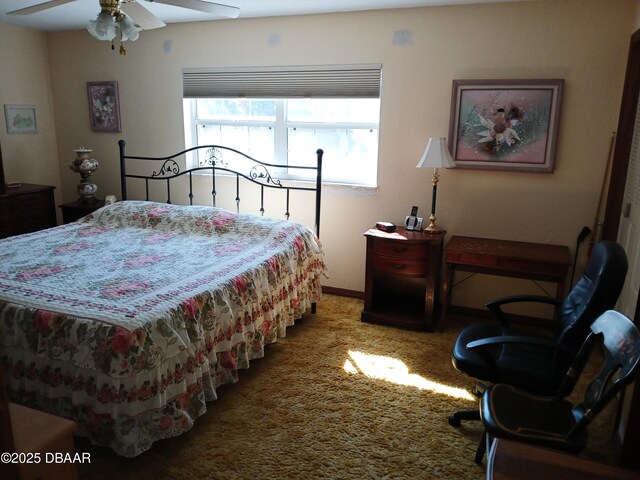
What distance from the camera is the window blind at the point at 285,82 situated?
Result: 3678mm

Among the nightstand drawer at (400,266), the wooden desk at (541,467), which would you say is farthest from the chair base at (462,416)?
the wooden desk at (541,467)

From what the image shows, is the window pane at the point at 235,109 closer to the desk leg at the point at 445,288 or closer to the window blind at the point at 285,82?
the window blind at the point at 285,82

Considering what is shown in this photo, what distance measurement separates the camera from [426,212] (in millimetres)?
3680

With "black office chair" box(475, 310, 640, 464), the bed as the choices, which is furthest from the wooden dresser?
"black office chair" box(475, 310, 640, 464)

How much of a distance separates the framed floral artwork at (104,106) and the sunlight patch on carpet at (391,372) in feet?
10.7

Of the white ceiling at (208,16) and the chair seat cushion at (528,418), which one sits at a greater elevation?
the white ceiling at (208,16)

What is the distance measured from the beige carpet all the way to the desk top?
2.12 ft

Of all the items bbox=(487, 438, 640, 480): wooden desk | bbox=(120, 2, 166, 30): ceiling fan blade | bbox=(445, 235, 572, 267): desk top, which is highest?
bbox=(120, 2, 166, 30): ceiling fan blade

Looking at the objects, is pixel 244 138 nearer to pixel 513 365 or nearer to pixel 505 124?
pixel 505 124

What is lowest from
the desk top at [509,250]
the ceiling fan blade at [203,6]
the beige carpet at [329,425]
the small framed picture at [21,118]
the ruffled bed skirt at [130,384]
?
the beige carpet at [329,425]

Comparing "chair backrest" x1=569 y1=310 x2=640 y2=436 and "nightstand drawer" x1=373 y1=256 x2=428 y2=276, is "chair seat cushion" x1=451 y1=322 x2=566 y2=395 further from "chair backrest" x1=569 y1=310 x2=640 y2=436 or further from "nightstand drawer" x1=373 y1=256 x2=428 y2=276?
"nightstand drawer" x1=373 y1=256 x2=428 y2=276

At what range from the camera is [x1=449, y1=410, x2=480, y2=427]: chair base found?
7.53 ft

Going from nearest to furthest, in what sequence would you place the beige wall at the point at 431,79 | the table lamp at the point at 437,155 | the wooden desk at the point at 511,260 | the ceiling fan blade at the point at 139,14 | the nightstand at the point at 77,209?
the ceiling fan blade at the point at 139,14 < the wooden desk at the point at 511,260 < the beige wall at the point at 431,79 < the table lamp at the point at 437,155 < the nightstand at the point at 77,209

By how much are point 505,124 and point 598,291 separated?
1782 mm
